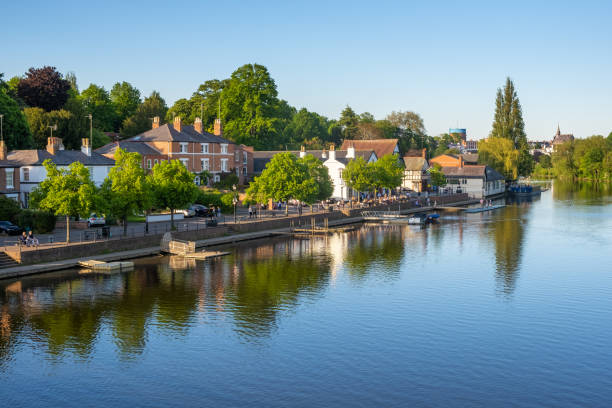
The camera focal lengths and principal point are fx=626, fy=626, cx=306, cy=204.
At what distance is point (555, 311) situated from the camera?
44.0 meters

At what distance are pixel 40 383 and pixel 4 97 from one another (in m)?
70.3

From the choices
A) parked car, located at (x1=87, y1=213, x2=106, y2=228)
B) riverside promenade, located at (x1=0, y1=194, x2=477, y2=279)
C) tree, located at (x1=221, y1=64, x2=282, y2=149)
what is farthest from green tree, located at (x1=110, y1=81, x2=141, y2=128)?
parked car, located at (x1=87, y1=213, x2=106, y2=228)

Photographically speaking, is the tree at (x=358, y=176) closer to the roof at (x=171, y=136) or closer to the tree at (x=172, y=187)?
the roof at (x=171, y=136)

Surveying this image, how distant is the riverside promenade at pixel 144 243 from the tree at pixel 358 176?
6339 millimetres

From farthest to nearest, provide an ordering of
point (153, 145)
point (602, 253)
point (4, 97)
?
point (153, 145)
point (4, 97)
point (602, 253)

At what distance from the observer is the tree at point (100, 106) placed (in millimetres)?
135750

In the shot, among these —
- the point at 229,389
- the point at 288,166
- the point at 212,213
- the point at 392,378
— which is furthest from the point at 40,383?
the point at 288,166

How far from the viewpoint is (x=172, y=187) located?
67.8 metres

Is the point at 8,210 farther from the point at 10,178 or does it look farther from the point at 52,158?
the point at 52,158

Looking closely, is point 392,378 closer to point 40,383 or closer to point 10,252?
point 40,383

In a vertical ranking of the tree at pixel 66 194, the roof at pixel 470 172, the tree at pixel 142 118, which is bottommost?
the tree at pixel 66 194

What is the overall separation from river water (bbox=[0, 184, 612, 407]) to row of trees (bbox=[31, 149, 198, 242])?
681cm

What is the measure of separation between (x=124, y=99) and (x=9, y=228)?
9273 cm

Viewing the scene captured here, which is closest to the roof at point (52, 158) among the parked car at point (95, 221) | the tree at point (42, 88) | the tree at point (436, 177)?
the parked car at point (95, 221)
